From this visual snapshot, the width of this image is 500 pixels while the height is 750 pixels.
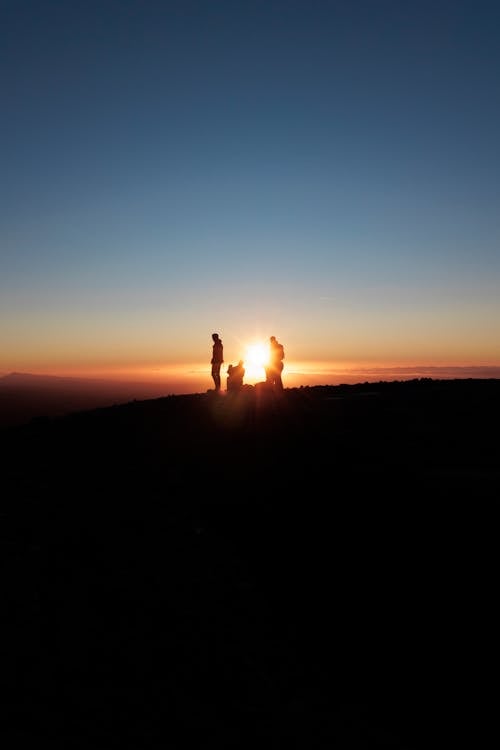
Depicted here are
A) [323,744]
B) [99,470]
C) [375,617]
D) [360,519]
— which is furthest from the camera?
[99,470]

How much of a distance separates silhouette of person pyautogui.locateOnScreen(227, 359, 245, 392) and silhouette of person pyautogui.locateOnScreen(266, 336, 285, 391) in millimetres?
1534

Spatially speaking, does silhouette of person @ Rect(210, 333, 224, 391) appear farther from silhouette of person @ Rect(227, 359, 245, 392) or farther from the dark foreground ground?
the dark foreground ground

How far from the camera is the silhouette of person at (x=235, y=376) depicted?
27.2 metres

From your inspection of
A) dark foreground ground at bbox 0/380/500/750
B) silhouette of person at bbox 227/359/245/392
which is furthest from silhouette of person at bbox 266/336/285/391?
dark foreground ground at bbox 0/380/500/750

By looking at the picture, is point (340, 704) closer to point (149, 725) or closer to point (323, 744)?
point (323, 744)

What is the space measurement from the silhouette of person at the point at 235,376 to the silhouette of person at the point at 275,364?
5.03 feet

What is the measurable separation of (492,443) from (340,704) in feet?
40.4

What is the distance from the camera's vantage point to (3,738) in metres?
6.42

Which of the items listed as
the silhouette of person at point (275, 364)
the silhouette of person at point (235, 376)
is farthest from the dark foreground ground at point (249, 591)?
the silhouette of person at point (235, 376)

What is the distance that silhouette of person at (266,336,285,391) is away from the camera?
24.5 metres

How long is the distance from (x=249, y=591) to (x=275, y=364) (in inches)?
598

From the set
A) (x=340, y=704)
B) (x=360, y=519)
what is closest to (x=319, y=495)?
(x=360, y=519)

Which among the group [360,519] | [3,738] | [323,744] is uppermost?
[360,519]

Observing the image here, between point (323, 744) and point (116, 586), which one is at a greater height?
point (116, 586)
